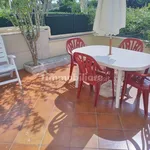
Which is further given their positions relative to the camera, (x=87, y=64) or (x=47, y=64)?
(x=47, y=64)

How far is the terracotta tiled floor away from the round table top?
2.27 ft

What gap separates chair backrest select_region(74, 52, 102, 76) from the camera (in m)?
2.30

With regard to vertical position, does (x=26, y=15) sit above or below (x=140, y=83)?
above

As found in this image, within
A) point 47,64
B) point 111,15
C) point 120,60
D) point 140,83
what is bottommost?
point 47,64

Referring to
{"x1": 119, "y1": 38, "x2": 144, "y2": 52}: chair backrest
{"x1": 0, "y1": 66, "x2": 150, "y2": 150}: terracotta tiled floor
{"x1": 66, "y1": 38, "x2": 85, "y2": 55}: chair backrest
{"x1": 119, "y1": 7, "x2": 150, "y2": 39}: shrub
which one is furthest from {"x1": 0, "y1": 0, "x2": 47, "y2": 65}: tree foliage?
{"x1": 119, "y1": 7, "x2": 150, "y2": 39}: shrub

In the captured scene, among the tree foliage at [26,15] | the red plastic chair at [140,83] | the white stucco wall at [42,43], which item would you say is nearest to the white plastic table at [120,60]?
the red plastic chair at [140,83]

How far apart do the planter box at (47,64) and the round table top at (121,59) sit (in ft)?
4.71

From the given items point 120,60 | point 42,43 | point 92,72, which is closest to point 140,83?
point 120,60

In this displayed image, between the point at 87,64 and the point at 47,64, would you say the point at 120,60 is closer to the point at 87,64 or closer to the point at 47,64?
the point at 87,64

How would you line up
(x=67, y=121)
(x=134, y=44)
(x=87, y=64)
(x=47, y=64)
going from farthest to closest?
(x=47, y=64) < (x=134, y=44) < (x=87, y=64) < (x=67, y=121)

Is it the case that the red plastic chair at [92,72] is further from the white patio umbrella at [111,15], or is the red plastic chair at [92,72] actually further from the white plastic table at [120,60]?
the white patio umbrella at [111,15]

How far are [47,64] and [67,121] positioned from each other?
7.16ft

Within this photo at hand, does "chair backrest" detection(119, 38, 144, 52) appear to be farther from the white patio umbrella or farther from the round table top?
the white patio umbrella

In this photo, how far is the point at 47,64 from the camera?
4195 millimetres
